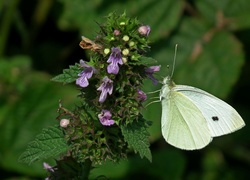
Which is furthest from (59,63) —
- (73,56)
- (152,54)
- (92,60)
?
(92,60)

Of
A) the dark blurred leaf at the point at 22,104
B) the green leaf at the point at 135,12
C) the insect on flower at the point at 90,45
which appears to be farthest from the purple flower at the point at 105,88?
the green leaf at the point at 135,12

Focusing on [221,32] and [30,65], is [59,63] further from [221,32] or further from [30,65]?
[221,32]

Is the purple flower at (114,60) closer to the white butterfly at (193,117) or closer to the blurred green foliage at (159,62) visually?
the white butterfly at (193,117)

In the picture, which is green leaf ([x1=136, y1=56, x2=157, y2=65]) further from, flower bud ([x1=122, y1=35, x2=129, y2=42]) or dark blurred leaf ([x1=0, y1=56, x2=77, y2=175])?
dark blurred leaf ([x1=0, y1=56, x2=77, y2=175])

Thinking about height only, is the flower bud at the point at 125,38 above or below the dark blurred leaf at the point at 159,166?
below

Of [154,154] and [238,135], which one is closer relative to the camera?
[154,154]

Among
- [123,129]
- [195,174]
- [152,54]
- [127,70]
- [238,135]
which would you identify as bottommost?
[123,129]

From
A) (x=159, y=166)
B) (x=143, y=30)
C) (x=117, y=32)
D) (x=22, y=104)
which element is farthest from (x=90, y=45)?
(x=159, y=166)
